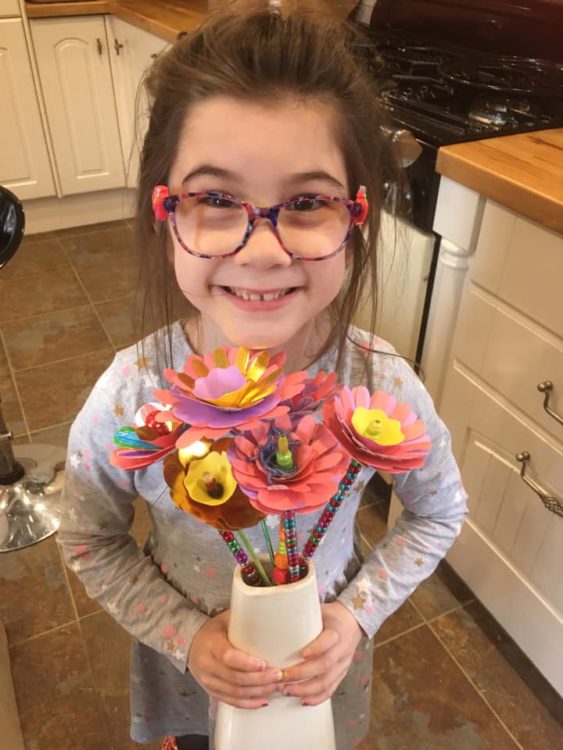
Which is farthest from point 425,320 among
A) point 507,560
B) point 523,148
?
point 507,560

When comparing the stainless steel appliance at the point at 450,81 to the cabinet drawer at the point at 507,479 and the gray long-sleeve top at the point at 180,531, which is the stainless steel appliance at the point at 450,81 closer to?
the cabinet drawer at the point at 507,479

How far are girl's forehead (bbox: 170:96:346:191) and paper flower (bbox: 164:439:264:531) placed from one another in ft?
0.85

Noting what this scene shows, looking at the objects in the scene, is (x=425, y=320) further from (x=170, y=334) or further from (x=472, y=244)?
(x=170, y=334)

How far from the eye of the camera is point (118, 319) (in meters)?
2.43

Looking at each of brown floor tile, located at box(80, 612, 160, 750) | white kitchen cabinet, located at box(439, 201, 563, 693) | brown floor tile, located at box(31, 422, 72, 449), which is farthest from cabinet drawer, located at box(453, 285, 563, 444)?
brown floor tile, located at box(31, 422, 72, 449)

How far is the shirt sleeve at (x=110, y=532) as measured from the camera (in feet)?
2.22

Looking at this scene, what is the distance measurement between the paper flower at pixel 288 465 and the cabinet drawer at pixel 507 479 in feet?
2.52

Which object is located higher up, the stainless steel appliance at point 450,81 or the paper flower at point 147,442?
the paper flower at point 147,442

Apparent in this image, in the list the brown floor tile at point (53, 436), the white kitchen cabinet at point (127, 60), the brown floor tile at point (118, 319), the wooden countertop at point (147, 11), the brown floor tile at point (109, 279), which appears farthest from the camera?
the brown floor tile at point (109, 279)

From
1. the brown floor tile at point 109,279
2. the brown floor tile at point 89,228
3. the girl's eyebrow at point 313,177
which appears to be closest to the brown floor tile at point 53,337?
the brown floor tile at point 109,279

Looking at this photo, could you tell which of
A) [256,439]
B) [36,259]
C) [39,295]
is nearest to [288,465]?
[256,439]

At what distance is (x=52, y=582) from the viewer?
1495 millimetres

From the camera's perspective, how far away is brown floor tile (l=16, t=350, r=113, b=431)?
199 centimetres

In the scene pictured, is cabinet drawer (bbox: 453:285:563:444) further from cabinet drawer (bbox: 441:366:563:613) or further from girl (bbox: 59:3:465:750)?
girl (bbox: 59:3:465:750)
